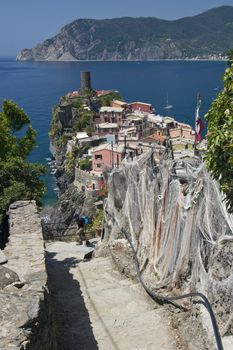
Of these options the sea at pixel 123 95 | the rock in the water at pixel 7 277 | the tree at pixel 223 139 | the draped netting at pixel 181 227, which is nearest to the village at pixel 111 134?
the sea at pixel 123 95

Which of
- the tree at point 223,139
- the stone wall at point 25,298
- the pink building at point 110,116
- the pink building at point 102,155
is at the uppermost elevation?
the tree at point 223,139

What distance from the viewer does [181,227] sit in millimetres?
9961

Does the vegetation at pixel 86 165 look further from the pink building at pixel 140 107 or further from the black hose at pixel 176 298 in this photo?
the black hose at pixel 176 298

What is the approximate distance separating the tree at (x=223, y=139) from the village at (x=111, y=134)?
3471 cm

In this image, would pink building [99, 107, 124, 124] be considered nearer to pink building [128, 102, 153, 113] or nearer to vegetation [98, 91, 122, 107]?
pink building [128, 102, 153, 113]

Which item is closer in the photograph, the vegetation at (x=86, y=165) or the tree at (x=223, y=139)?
the tree at (x=223, y=139)

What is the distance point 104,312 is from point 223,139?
5533mm

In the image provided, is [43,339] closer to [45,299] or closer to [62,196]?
[45,299]

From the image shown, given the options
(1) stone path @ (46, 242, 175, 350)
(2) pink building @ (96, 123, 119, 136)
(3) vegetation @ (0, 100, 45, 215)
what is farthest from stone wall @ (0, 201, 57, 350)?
(2) pink building @ (96, 123, 119, 136)

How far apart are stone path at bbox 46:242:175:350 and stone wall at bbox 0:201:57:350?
56.7 inches

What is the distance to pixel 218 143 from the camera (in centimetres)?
719

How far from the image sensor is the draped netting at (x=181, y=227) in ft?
27.1

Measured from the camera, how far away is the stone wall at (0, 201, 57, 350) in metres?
6.28

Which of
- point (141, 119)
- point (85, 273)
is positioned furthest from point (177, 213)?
point (141, 119)
